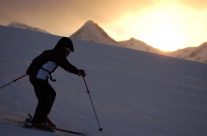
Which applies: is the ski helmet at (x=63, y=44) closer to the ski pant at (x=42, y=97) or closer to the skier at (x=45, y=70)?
the skier at (x=45, y=70)

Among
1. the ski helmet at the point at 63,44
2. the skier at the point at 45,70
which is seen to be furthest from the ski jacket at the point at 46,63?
the ski helmet at the point at 63,44

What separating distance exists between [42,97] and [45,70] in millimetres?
691

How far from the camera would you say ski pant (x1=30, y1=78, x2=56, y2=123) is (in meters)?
9.14

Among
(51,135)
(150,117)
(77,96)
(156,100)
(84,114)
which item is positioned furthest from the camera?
(156,100)

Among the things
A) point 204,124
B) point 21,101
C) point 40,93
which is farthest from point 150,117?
point 40,93

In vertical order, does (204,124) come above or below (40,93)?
below

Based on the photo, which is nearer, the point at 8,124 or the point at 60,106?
the point at 8,124

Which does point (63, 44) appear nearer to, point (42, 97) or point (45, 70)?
point (45, 70)

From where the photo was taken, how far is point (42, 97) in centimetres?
922

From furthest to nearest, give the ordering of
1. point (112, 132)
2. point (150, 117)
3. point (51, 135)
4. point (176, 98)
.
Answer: point (176, 98)
point (150, 117)
point (112, 132)
point (51, 135)

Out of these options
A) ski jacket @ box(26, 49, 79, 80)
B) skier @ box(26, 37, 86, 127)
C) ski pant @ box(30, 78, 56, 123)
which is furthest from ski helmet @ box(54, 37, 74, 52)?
ski pant @ box(30, 78, 56, 123)

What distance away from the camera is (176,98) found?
72.5 feet

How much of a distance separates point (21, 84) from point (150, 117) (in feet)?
19.6

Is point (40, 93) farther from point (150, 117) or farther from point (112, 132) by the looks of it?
point (150, 117)
